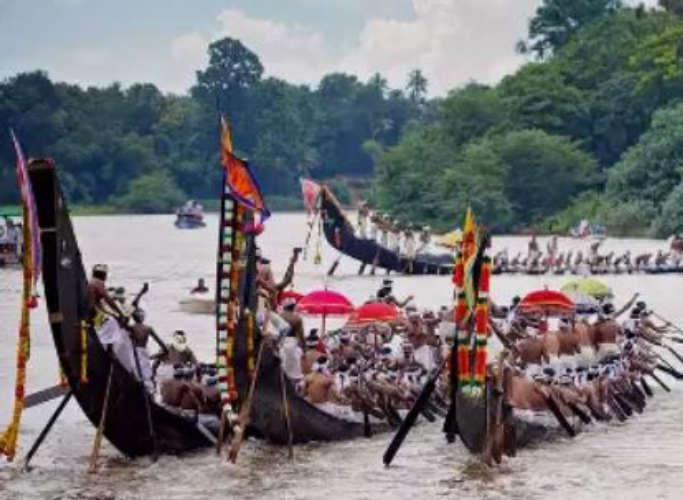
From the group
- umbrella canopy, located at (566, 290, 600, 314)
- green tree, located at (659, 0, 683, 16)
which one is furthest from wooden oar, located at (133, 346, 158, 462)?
green tree, located at (659, 0, 683, 16)

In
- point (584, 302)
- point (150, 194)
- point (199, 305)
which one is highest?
point (150, 194)

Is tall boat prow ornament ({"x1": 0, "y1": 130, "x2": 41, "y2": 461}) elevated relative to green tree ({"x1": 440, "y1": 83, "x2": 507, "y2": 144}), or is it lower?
lower

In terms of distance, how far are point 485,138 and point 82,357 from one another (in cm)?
6009

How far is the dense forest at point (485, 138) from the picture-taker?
6938 cm

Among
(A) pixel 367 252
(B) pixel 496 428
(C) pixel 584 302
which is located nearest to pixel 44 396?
(B) pixel 496 428

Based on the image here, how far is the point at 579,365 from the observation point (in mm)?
20234

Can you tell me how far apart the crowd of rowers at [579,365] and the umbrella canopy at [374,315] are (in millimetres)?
1352

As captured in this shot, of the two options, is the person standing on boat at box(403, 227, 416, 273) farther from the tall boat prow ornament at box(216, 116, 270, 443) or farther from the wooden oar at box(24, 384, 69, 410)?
the tall boat prow ornament at box(216, 116, 270, 443)

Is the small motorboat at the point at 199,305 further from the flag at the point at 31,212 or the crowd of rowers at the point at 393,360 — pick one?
the flag at the point at 31,212

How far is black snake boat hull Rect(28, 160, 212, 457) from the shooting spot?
1537 centimetres

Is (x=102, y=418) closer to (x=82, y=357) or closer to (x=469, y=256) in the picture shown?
(x=82, y=357)

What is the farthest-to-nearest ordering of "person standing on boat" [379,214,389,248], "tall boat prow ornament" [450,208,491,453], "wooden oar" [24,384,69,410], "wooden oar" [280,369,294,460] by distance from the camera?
1. "person standing on boat" [379,214,389,248]
2. "wooden oar" [24,384,69,410]
3. "wooden oar" [280,369,294,460]
4. "tall boat prow ornament" [450,208,491,453]

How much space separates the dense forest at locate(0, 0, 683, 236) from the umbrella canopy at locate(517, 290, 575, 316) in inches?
1549

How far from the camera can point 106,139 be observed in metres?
110
